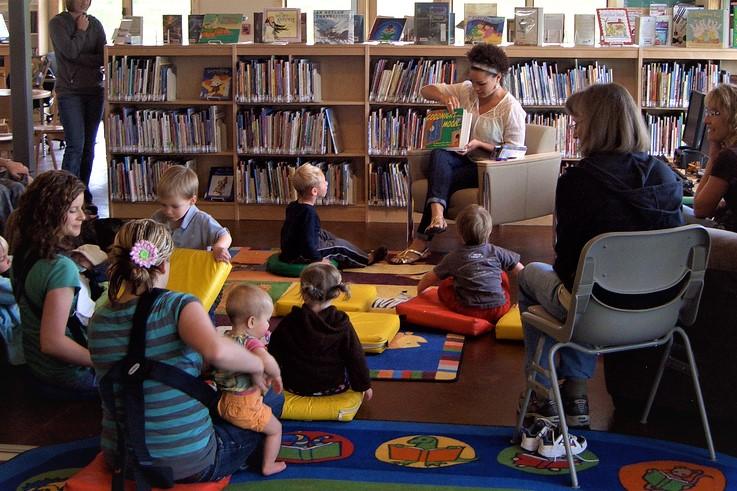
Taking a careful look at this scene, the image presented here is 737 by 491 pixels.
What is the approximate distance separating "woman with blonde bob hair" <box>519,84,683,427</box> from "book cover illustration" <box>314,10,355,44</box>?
14.9ft

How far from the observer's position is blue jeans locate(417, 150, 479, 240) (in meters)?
6.36

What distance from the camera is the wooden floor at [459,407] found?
3.52m

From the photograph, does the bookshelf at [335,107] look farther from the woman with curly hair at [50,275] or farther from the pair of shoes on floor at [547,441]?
the pair of shoes on floor at [547,441]

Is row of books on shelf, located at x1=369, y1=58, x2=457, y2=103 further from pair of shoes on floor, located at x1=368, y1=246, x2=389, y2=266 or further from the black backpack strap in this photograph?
the black backpack strap

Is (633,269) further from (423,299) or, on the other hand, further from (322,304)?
(423,299)

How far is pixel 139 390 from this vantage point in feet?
8.92

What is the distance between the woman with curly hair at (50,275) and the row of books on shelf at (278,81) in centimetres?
428

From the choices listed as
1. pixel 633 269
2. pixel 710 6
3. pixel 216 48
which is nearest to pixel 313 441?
pixel 633 269

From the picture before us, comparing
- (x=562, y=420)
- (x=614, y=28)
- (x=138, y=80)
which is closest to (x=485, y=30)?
(x=614, y=28)

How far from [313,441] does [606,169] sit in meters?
1.34

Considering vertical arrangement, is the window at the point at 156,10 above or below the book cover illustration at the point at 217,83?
above

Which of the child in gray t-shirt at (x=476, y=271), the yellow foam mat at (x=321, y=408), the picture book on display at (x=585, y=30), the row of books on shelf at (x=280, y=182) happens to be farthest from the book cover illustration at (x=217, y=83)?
the yellow foam mat at (x=321, y=408)

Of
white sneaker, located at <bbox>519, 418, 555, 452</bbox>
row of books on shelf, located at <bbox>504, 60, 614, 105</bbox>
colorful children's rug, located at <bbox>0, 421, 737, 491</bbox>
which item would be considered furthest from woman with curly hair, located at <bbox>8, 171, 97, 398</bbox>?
row of books on shelf, located at <bbox>504, 60, 614, 105</bbox>

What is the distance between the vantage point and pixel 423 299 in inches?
197
